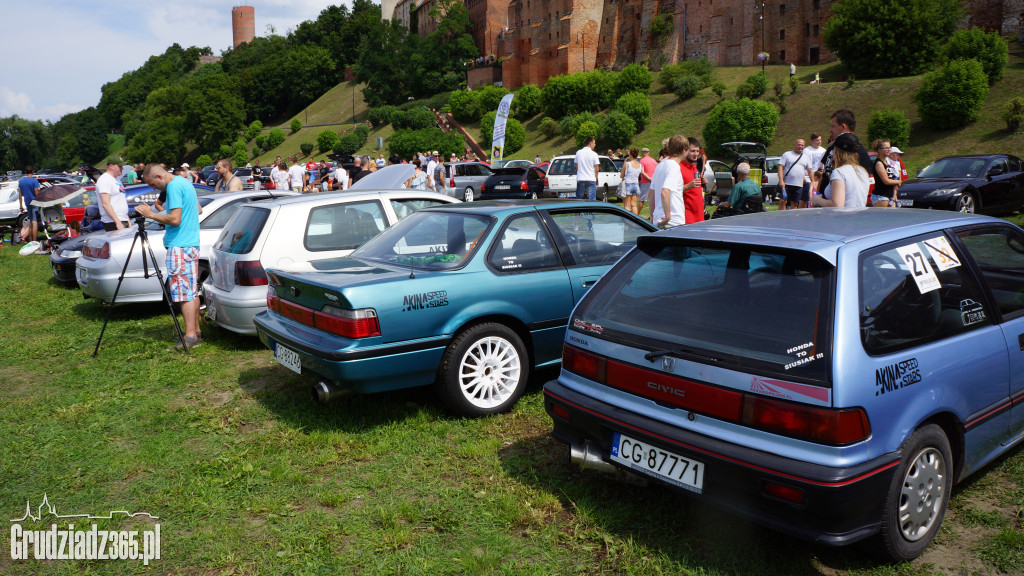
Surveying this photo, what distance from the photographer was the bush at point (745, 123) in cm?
4106

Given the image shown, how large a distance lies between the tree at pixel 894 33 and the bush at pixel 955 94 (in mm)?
10769

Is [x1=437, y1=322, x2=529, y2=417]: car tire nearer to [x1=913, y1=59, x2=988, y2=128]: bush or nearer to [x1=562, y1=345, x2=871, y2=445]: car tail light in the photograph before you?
[x1=562, y1=345, x2=871, y2=445]: car tail light

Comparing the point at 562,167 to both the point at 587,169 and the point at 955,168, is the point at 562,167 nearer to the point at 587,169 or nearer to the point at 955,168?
the point at 587,169

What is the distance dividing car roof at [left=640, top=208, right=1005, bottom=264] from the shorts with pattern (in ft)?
15.9

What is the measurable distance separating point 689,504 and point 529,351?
1771 mm

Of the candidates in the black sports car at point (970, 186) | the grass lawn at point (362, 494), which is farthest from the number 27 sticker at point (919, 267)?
the black sports car at point (970, 186)

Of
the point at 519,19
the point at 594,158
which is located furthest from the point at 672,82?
the point at 594,158

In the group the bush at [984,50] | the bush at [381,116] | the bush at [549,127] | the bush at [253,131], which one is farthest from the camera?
the bush at [253,131]

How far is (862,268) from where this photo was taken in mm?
2857

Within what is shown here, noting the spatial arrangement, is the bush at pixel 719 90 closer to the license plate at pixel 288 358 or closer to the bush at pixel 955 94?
the bush at pixel 955 94

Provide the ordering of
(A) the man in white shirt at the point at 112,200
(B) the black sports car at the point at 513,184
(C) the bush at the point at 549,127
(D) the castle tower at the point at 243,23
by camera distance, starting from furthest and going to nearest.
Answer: (D) the castle tower at the point at 243,23
(C) the bush at the point at 549,127
(B) the black sports car at the point at 513,184
(A) the man in white shirt at the point at 112,200

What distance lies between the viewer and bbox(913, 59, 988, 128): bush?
35656mm

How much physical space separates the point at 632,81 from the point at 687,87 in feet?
18.1

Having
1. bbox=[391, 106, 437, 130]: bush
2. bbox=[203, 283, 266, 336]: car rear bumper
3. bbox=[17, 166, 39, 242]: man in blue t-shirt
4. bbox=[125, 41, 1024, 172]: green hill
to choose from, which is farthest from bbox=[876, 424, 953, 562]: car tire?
bbox=[391, 106, 437, 130]: bush
